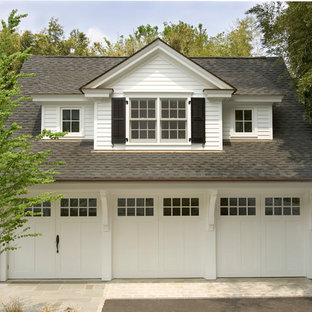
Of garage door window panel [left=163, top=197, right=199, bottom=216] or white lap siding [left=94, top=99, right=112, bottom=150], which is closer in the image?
garage door window panel [left=163, top=197, right=199, bottom=216]

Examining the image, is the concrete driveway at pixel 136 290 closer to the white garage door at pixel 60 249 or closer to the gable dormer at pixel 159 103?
the white garage door at pixel 60 249

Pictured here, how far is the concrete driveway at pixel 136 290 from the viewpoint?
8.28 m

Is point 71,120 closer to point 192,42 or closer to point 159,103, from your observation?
point 159,103

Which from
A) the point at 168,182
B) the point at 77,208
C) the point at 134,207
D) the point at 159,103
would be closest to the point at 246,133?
the point at 159,103

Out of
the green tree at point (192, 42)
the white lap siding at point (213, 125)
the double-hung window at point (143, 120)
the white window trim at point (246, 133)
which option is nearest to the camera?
the white lap siding at point (213, 125)

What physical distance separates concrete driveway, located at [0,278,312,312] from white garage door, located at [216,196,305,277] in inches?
12.4

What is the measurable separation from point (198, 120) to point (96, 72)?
14.6 ft

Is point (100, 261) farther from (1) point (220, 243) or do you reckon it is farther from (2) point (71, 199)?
(1) point (220, 243)

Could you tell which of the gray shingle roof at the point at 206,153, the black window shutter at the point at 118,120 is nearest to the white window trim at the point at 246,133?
the gray shingle roof at the point at 206,153

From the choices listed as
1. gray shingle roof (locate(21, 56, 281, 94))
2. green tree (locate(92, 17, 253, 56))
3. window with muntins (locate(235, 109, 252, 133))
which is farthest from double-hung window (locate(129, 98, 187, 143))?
green tree (locate(92, 17, 253, 56))

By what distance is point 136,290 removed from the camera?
904 cm

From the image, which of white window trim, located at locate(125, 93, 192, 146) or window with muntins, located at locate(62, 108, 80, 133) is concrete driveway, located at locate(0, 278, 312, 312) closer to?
white window trim, located at locate(125, 93, 192, 146)

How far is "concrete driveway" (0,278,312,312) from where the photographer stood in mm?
8281

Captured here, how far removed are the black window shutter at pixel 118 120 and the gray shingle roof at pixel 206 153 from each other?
447 mm
